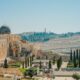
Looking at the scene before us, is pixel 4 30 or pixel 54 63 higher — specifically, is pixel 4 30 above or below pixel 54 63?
above

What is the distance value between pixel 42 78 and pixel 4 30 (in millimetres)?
20003

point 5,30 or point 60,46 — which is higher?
point 5,30

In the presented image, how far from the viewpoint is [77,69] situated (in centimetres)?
3006

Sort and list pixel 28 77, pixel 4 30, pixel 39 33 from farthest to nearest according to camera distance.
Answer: pixel 39 33 → pixel 4 30 → pixel 28 77

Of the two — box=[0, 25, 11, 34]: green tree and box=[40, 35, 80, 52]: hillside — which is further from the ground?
box=[0, 25, 11, 34]: green tree

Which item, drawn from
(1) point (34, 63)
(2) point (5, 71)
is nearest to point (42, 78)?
(2) point (5, 71)

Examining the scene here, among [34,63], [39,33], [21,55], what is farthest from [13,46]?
[39,33]

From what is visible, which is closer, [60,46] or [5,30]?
[5,30]

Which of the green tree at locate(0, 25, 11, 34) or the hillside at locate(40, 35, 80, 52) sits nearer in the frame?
the green tree at locate(0, 25, 11, 34)

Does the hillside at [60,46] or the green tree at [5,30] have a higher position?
the green tree at [5,30]

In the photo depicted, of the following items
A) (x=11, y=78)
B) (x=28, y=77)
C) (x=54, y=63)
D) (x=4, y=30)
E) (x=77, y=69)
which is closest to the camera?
(x=11, y=78)

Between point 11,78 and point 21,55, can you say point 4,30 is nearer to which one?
point 21,55

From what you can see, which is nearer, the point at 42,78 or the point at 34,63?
the point at 42,78

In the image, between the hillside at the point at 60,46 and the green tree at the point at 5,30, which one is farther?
the hillside at the point at 60,46
